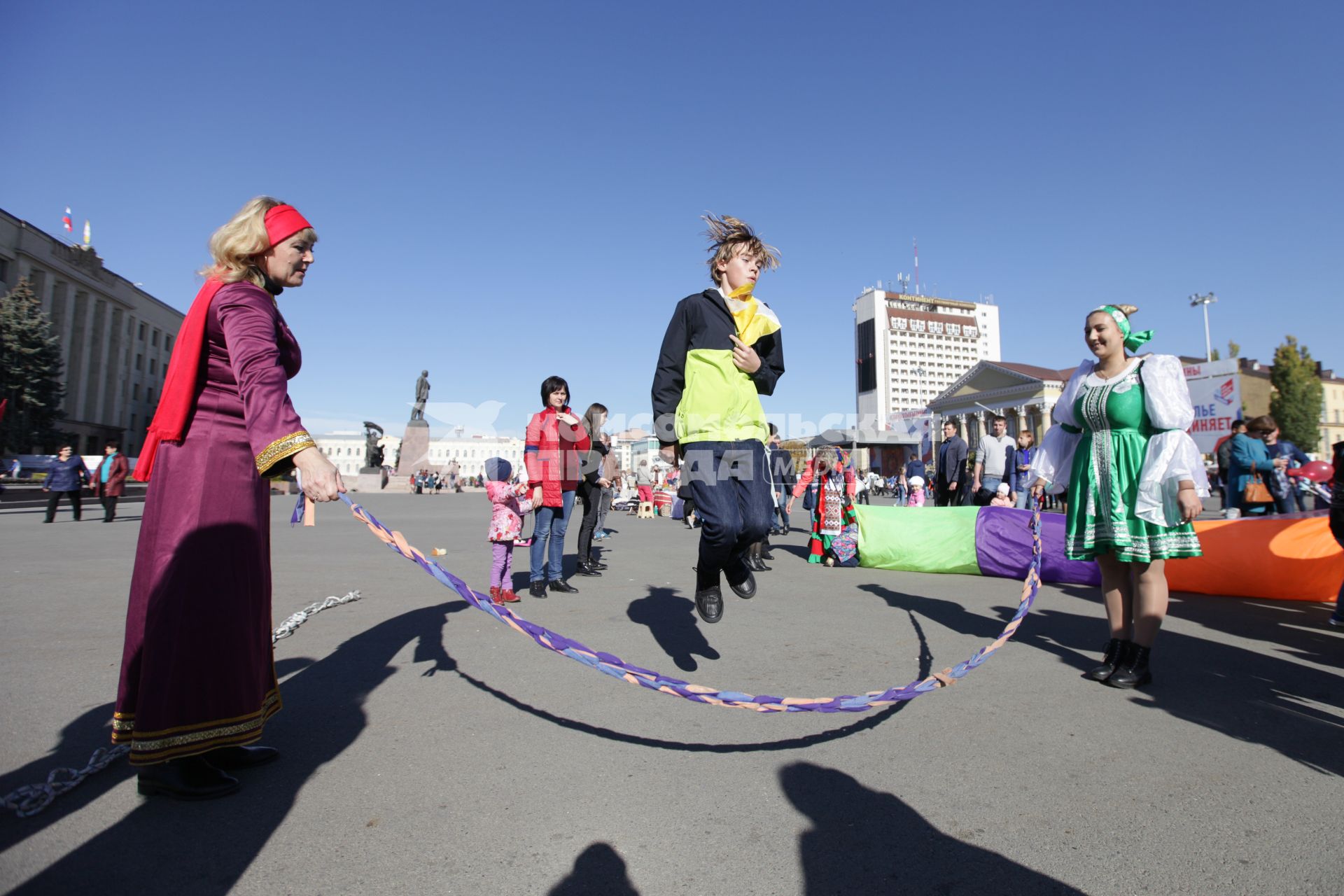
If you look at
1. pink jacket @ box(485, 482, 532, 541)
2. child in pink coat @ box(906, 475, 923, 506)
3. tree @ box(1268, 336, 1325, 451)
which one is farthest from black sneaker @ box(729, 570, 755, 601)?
tree @ box(1268, 336, 1325, 451)

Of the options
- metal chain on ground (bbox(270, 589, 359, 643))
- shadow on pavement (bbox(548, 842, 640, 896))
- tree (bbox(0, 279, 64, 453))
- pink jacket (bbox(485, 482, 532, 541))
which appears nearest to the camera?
shadow on pavement (bbox(548, 842, 640, 896))

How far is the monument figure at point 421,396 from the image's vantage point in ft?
165

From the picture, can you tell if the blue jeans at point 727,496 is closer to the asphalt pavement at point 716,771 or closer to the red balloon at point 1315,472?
the asphalt pavement at point 716,771

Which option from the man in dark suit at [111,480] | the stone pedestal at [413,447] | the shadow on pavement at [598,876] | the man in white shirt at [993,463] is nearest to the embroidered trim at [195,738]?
the shadow on pavement at [598,876]

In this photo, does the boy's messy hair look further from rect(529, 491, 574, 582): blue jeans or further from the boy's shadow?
rect(529, 491, 574, 582): blue jeans

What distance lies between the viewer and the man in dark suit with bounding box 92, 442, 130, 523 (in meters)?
15.7

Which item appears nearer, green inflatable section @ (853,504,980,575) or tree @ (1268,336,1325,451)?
green inflatable section @ (853,504,980,575)

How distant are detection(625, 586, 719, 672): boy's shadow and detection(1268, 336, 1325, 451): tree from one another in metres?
67.5

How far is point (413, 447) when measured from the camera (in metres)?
48.6

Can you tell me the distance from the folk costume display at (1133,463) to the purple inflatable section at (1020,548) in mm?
3400

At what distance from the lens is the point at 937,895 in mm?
1726

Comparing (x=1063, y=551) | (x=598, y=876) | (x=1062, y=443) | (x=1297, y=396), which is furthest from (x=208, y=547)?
(x=1297, y=396)

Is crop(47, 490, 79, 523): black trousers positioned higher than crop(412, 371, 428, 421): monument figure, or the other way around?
crop(412, 371, 428, 421): monument figure

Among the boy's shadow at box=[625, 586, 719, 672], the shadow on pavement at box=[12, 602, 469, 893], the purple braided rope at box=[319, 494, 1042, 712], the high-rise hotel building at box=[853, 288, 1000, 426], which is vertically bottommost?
the shadow on pavement at box=[12, 602, 469, 893]
